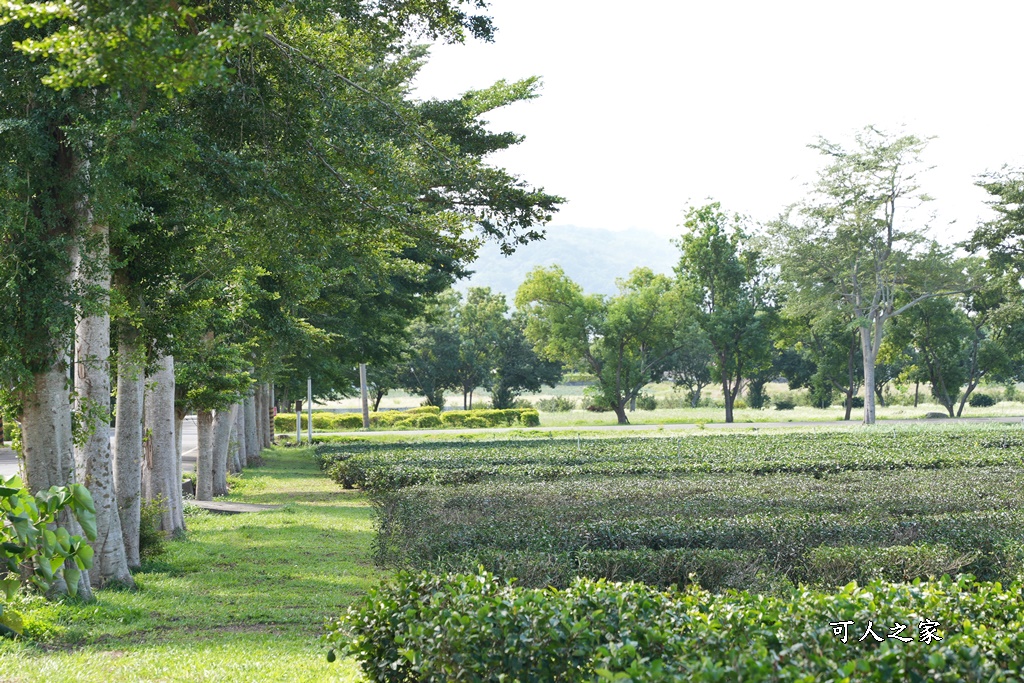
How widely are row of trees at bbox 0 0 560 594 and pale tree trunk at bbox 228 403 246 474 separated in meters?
10.7

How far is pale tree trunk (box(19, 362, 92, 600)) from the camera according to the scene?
7.85 metres

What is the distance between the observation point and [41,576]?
2.10 m

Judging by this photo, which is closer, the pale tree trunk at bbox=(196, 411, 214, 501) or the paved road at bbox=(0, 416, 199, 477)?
the pale tree trunk at bbox=(196, 411, 214, 501)

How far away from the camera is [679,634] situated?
4152 millimetres

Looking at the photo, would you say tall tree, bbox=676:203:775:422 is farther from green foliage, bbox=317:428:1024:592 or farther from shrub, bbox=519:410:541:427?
green foliage, bbox=317:428:1024:592

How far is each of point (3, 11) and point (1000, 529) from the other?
865 centimetres

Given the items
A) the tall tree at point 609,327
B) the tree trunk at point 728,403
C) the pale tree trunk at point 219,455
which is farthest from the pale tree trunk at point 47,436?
the tree trunk at point 728,403

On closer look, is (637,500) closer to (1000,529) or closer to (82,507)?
(1000,529)

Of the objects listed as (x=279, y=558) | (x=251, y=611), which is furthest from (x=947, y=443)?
(x=251, y=611)

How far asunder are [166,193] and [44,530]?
26.9ft

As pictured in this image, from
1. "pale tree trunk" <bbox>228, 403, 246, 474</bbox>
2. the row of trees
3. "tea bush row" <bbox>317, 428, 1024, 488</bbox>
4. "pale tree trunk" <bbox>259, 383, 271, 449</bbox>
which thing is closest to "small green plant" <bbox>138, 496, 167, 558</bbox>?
the row of trees

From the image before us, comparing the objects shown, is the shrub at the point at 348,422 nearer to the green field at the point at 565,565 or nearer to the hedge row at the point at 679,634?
the green field at the point at 565,565

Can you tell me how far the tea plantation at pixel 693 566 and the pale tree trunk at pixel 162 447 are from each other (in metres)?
2.96

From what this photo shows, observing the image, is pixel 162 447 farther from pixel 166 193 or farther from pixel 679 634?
pixel 679 634
